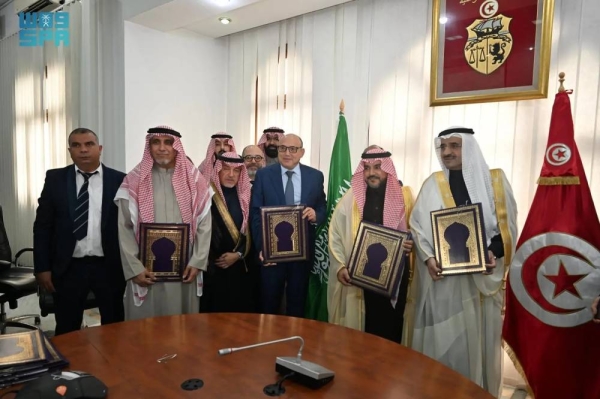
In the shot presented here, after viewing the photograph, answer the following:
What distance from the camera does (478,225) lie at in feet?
7.86

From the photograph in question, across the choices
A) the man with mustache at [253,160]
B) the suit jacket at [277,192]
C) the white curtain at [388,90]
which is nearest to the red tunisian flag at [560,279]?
the white curtain at [388,90]

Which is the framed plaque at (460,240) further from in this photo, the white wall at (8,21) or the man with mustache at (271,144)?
the white wall at (8,21)

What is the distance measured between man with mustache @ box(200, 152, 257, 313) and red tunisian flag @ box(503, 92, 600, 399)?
1.72 m

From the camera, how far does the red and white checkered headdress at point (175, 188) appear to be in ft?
8.52

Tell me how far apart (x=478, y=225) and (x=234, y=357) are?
156cm

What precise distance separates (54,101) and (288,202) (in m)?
4.19

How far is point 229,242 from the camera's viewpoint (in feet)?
9.52

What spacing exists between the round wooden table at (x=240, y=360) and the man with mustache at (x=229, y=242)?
A: 37.3 inches

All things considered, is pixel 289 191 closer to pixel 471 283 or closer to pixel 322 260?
pixel 322 260

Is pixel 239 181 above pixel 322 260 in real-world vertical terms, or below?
above

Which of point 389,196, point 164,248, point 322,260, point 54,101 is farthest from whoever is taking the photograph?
point 54,101

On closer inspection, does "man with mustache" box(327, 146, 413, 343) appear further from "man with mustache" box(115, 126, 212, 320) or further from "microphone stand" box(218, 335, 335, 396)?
"microphone stand" box(218, 335, 335, 396)

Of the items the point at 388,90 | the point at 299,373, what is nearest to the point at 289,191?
the point at 388,90

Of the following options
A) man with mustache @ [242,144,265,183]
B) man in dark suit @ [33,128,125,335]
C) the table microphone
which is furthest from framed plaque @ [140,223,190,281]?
the table microphone
